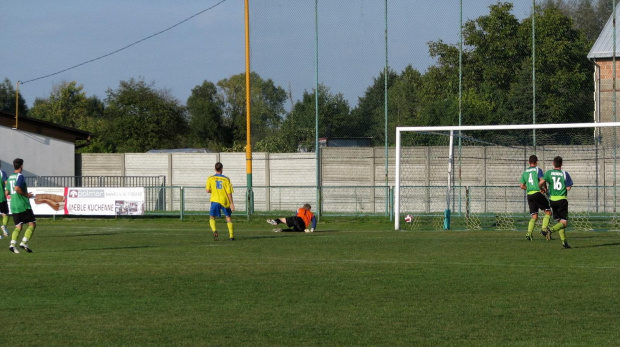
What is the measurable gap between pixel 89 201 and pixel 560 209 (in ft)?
62.8

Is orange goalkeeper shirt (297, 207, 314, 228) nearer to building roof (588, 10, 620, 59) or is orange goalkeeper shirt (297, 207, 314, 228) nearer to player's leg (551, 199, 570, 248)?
player's leg (551, 199, 570, 248)

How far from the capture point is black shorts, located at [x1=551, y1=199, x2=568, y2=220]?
1750cm

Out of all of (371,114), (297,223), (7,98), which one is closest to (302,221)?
(297,223)

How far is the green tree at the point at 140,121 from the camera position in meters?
61.6

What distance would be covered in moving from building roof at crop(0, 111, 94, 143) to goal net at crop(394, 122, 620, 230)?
57.7 ft

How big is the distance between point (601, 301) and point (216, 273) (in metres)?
6.07

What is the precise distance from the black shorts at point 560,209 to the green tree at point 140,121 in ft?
149

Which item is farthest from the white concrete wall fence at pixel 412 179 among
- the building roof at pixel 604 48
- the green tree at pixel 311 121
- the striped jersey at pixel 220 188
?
the striped jersey at pixel 220 188

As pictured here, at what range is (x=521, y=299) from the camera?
33.7 feet

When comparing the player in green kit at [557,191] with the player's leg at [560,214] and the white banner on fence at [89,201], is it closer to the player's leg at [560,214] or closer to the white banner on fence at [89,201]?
the player's leg at [560,214]

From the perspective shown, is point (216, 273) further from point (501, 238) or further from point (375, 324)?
point (501, 238)

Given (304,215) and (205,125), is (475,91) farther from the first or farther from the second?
(205,125)

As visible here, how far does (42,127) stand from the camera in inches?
1526

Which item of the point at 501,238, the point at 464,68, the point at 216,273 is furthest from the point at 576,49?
the point at 216,273
